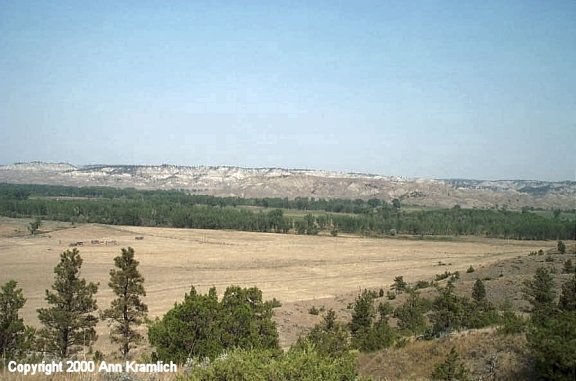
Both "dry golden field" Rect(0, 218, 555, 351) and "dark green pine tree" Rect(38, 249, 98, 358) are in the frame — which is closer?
"dark green pine tree" Rect(38, 249, 98, 358)

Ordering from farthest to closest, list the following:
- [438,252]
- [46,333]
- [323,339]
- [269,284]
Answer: [438,252] < [269,284] < [46,333] < [323,339]

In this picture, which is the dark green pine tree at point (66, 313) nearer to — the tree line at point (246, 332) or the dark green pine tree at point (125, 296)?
the tree line at point (246, 332)

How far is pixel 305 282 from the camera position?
216ft

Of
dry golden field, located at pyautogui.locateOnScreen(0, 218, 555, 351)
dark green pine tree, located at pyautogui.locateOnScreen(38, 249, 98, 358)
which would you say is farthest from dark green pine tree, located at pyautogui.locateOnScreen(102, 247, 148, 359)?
dry golden field, located at pyautogui.locateOnScreen(0, 218, 555, 351)

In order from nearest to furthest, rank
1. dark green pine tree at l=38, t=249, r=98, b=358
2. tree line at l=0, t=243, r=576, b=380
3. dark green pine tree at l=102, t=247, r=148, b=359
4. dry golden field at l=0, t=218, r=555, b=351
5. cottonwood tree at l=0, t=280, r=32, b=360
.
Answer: tree line at l=0, t=243, r=576, b=380 → cottonwood tree at l=0, t=280, r=32, b=360 → dark green pine tree at l=38, t=249, r=98, b=358 → dark green pine tree at l=102, t=247, r=148, b=359 → dry golden field at l=0, t=218, r=555, b=351

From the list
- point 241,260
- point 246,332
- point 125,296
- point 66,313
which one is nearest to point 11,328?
point 66,313

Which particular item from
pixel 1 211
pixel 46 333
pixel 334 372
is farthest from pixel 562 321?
pixel 1 211

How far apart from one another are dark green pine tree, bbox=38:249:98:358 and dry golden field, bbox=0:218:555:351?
28.4 feet

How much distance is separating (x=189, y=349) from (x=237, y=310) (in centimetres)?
355

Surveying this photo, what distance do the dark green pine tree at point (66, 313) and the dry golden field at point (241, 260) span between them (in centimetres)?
865

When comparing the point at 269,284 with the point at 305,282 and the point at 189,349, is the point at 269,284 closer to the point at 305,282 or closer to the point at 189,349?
the point at 305,282

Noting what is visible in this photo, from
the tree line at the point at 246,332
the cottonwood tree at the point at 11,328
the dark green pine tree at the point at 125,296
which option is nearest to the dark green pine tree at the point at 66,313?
the tree line at the point at 246,332

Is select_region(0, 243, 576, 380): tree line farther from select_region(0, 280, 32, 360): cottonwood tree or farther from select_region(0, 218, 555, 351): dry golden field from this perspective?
select_region(0, 218, 555, 351): dry golden field

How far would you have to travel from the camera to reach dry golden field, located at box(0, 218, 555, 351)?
56.8 meters
